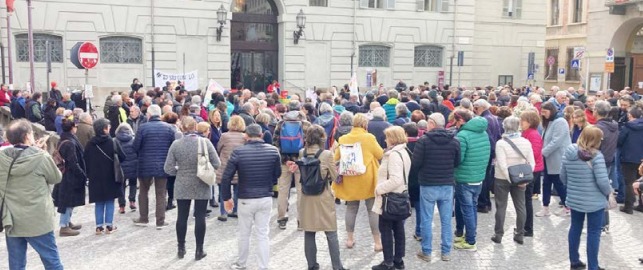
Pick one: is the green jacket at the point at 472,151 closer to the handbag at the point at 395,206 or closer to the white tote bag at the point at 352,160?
the handbag at the point at 395,206

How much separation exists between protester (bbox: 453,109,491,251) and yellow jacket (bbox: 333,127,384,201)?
115 centimetres

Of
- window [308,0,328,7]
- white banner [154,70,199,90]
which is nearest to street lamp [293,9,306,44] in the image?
window [308,0,328,7]

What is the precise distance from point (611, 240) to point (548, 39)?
37063mm

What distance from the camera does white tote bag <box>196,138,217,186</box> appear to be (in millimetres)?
7375

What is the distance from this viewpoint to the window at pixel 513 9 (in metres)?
33.0

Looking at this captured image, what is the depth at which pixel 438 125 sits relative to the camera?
7270mm

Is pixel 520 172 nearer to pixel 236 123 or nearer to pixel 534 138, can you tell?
pixel 534 138

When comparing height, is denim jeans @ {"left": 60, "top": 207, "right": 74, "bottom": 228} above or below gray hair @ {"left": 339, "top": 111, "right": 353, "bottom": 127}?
below

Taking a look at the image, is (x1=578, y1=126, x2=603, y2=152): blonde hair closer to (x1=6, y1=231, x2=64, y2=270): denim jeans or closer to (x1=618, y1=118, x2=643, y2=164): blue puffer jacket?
(x1=618, y1=118, x2=643, y2=164): blue puffer jacket

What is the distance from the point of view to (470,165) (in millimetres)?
7668

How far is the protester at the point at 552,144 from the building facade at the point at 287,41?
16346 mm

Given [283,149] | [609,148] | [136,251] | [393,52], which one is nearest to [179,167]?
[136,251]

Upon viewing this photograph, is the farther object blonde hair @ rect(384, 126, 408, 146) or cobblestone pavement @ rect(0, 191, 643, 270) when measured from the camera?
cobblestone pavement @ rect(0, 191, 643, 270)

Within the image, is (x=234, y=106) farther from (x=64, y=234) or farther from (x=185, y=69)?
(x=185, y=69)
